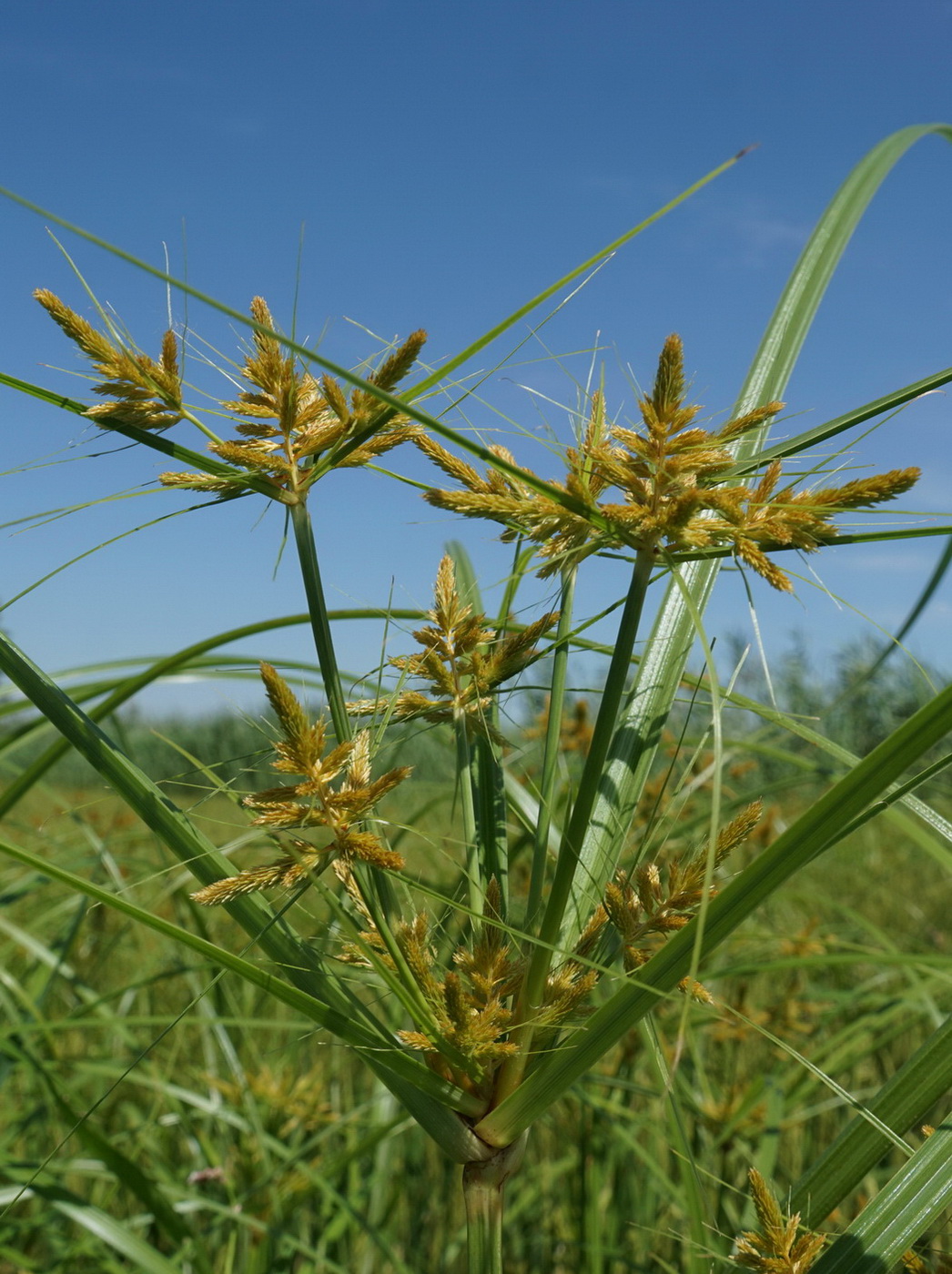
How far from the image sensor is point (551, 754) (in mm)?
614

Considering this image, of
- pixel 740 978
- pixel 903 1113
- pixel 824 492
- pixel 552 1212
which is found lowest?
pixel 552 1212

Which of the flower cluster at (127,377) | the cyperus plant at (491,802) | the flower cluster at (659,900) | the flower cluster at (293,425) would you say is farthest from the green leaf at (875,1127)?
the flower cluster at (127,377)

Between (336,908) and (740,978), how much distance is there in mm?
2527

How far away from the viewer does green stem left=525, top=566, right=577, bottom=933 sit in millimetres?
606

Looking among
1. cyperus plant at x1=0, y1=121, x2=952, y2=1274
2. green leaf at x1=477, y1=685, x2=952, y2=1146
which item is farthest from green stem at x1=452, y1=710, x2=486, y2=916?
green leaf at x1=477, y1=685, x2=952, y2=1146

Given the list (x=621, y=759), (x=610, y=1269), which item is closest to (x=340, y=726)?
(x=621, y=759)

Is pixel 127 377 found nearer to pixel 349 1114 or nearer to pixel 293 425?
pixel 293 425

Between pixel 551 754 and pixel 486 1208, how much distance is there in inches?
11.7

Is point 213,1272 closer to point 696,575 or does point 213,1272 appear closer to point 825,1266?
point 825,1266

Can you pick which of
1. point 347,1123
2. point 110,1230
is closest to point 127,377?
point 110,1230

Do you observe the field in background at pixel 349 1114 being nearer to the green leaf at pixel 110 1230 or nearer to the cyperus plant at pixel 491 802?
the green leaf at pixel 110 1230

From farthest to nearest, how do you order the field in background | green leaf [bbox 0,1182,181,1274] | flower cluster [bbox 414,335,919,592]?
the field in background → green leaf [bbox 0,1182,181,1274] → flower cluster [bbox 414,335,919,592]

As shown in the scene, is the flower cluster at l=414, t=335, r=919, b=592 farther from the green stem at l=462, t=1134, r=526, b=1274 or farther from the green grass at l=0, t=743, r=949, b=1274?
the green grass at l=0, t=743, r=949, b=1274

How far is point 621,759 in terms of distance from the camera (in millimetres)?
725
